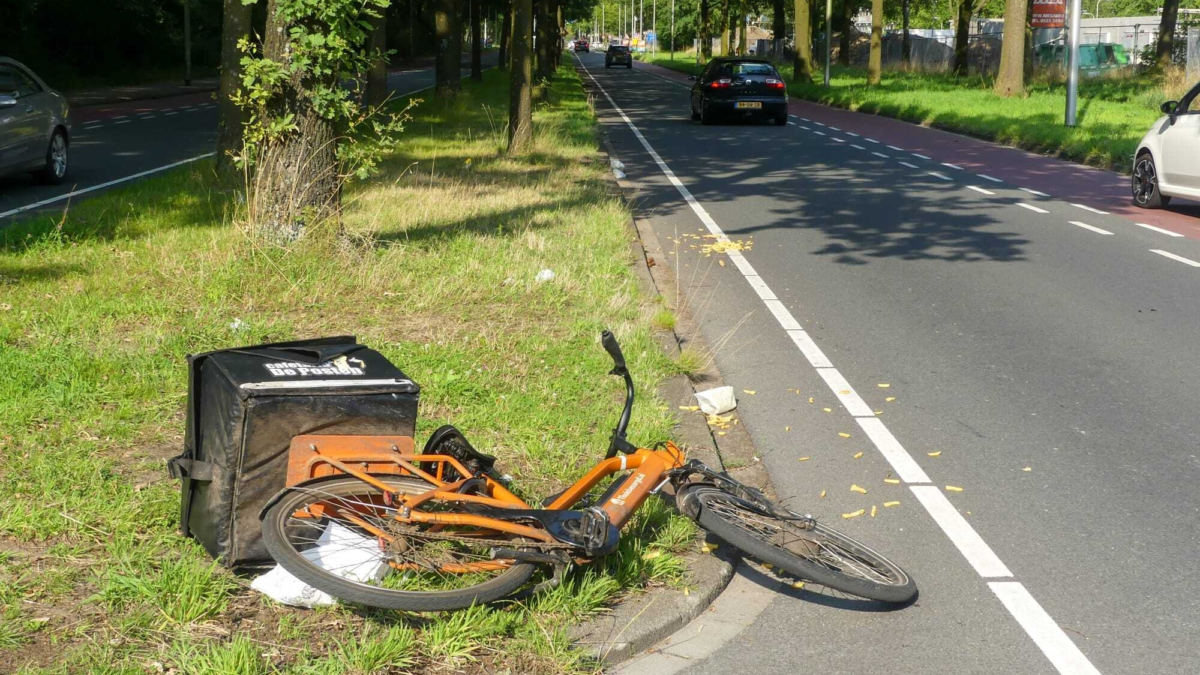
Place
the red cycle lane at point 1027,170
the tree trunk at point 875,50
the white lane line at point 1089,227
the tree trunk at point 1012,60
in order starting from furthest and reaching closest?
the tree trunk at point 875,50, the tree trunk at point 1012,60, the red cycle lane at point 1027,170, the white lane line at point 1089,227

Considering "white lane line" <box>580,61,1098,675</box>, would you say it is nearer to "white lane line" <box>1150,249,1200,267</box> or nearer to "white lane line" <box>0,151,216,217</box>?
"white lane line" <box>1150,249,1200,267</box>

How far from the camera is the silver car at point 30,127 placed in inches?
586

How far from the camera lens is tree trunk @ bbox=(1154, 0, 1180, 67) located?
37875 millimetres

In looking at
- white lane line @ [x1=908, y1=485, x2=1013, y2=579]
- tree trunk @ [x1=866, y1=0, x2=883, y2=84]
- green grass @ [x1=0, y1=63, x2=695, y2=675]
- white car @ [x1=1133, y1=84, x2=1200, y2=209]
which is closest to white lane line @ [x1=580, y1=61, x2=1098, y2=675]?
white lane line @ [x1=908, y1=485, x2=1013, y2=579]

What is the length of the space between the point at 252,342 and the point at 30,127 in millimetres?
9871

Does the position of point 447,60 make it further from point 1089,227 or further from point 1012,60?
point 1089,227

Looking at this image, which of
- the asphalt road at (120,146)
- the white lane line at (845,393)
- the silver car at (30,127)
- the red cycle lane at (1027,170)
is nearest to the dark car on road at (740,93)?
the red cycle lane at (1027,170)

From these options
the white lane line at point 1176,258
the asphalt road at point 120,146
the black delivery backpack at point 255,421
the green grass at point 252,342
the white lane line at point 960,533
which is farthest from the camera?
the asphalt road at point 120,146

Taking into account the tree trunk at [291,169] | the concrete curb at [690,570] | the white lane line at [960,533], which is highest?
the tree trunk at [291,169]

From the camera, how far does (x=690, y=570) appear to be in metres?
4.59

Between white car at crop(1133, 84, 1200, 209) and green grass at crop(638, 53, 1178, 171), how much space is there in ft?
15.9

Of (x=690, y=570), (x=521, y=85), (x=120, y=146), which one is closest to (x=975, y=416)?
(x=690, y=570)

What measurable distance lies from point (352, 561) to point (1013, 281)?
7588mm

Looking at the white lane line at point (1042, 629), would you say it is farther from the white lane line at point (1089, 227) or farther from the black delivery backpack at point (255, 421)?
the white lane line at point (1089, 227)
